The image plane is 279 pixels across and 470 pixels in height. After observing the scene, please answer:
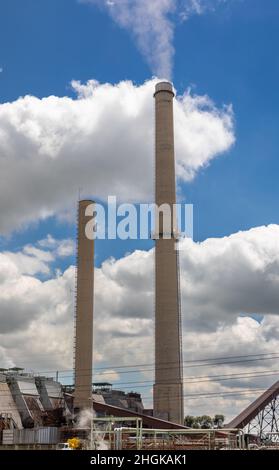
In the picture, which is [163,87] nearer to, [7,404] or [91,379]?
[91,379]

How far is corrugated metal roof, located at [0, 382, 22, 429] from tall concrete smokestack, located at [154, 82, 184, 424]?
14682 millimetres

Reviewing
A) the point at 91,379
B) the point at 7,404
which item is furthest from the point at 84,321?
the point at 7,404

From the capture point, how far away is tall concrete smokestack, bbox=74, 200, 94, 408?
57.9m

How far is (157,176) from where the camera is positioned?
179 ft

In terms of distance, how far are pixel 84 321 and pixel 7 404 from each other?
37.4 feet

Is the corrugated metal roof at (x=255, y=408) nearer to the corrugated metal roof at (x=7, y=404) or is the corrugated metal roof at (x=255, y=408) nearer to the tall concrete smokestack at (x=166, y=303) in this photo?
the tall concrete smokestack at (x=166, y=303)

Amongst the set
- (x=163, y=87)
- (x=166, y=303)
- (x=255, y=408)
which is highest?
(x=163, y=87)

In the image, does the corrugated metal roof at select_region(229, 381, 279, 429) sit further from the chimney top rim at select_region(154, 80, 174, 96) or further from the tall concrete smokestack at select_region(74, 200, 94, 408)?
the chimney top rim at select_region(154, 80, 174, 96)

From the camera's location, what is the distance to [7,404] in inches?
2213

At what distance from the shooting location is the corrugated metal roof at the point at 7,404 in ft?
182
